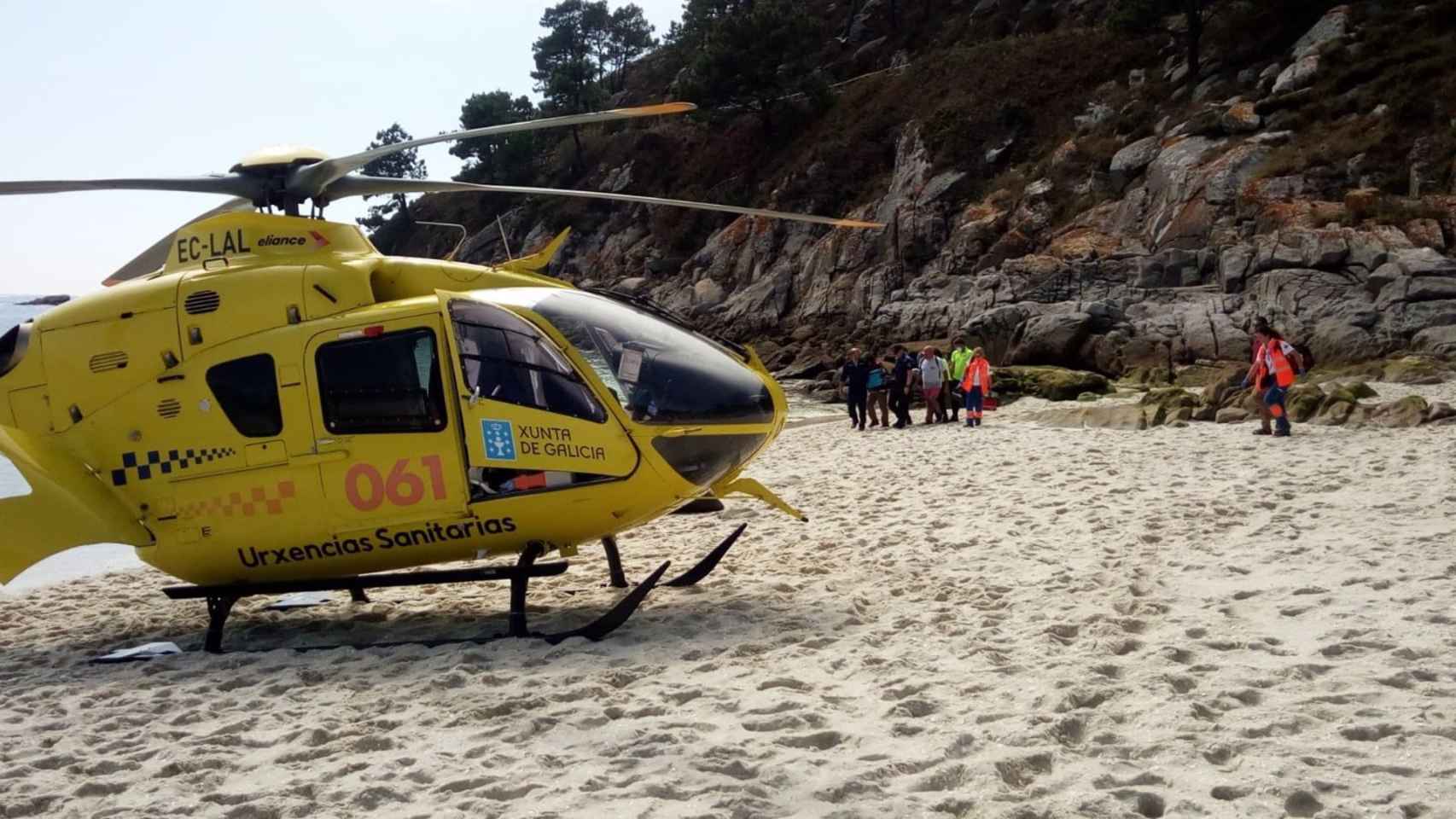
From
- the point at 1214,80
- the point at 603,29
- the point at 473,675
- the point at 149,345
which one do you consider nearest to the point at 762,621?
the point at 473,675

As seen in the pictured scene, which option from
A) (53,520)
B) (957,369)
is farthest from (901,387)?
(53,520)

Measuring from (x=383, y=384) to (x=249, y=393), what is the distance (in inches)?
42.5

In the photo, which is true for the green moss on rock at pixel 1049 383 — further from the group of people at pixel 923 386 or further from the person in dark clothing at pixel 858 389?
the person in dark clothing at pixel 858 389

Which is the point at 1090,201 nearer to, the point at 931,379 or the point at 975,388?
the point at 931,379

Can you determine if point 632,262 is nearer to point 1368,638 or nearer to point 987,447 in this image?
point 987,447

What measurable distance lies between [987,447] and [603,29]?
85.4m

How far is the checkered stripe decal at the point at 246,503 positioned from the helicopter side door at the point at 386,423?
1.19ft

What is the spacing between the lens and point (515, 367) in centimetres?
751

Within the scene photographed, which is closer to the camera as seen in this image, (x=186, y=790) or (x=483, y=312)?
(x=186, y=790)

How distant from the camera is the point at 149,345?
27.0 ft

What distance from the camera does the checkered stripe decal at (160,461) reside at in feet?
26.4

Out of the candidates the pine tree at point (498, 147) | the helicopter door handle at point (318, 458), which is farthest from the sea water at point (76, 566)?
the pine tree at point (498, 147)

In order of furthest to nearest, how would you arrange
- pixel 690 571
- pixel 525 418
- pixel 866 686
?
pixel 690 571, pixel 525 418, pixel 866 686

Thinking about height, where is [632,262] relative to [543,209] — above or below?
below
